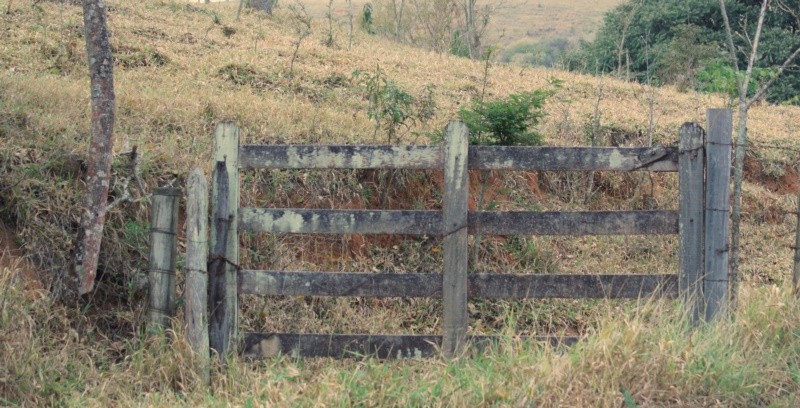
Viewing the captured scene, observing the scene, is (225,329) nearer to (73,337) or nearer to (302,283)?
(302,283)

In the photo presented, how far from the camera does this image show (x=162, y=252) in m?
6.48

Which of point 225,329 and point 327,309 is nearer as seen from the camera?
point 225,329

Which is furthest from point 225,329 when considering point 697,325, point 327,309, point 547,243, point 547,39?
point 547,39

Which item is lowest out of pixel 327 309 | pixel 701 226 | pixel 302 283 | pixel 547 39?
pixel 327 309

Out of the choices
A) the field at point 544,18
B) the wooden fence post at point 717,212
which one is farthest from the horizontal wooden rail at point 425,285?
the field at point 544,18

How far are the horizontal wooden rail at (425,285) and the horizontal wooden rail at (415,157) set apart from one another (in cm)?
80

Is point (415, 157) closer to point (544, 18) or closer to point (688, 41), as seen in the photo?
point (688, 41)

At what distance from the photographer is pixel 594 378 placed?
527cm

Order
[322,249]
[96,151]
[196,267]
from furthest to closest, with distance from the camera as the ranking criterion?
[322,249] < [96,151] < [196,267]

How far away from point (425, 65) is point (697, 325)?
37.6 ft

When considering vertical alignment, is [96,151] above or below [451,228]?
above

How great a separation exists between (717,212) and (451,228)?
1.98 meters

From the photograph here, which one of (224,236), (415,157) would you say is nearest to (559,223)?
(415,157)

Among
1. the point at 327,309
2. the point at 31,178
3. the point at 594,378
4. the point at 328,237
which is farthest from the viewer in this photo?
the point at 328,237
